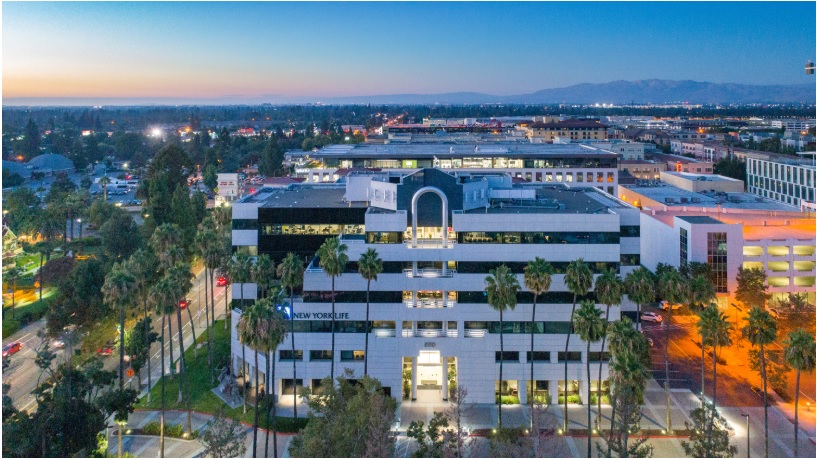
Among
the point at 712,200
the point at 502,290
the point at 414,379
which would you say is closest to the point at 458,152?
the point at 712,200

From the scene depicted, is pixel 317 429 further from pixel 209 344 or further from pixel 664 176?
pixel 664 176

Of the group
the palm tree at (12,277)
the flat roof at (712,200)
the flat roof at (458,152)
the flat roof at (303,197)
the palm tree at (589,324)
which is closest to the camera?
the palm tree at (589,324)

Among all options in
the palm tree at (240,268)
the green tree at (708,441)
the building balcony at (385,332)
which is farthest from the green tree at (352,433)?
the palm tree at (240,268)

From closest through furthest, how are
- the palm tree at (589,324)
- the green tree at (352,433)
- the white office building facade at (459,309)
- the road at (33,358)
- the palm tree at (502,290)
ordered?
1. the green tree at (352,433)
2. the palm tree at (589,324)
3. the palm tree at (502,290)
4. the white office building facade at (459,309)
5. the road at (33,358)

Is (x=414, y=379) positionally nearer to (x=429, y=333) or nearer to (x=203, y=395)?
(x=429, y=333)

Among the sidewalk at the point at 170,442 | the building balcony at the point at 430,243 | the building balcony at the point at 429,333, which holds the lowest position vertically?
the sidewalk at the point at 170,442

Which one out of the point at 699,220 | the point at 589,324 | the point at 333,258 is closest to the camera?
the point at 589,324

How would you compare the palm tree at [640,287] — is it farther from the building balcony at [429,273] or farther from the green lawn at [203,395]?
the green lawn at [203,395]
